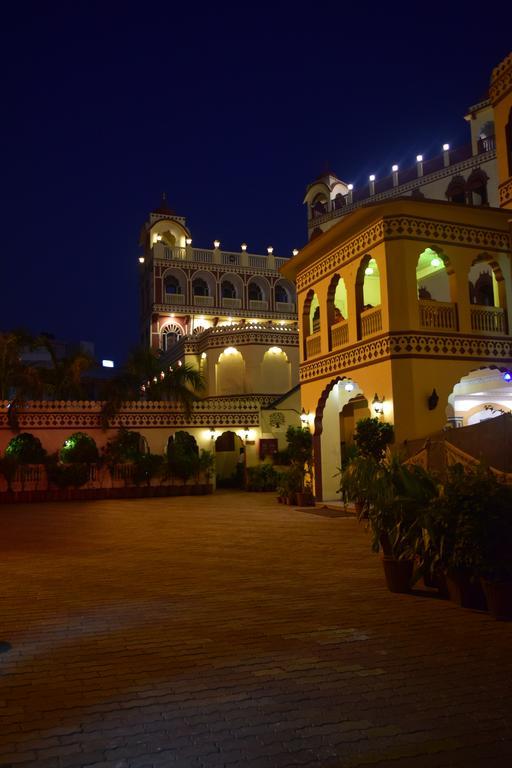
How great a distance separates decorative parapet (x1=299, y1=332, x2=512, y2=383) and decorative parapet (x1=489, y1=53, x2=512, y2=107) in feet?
17.3

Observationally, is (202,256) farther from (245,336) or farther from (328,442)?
(328,442)

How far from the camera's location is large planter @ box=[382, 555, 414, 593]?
717cm

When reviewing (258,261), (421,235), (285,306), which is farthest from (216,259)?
(421,235)

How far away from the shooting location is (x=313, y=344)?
1911 centimetres

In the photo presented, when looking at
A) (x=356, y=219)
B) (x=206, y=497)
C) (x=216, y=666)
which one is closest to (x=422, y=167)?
(x=356, y=219)

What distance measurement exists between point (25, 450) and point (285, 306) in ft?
77.3

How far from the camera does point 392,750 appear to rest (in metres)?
3.45

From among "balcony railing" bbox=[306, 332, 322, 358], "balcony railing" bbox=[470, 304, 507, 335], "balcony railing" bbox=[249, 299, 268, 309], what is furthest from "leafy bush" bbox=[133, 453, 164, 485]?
"balcony railing" bbox=[249, 299, 268, 309]

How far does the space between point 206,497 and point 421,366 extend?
10.1 meters

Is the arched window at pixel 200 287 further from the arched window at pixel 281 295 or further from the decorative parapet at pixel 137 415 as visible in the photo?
the decorative parapet at pixel 137 415

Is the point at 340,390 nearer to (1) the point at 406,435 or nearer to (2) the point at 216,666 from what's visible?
→ (1) the point at 406,435

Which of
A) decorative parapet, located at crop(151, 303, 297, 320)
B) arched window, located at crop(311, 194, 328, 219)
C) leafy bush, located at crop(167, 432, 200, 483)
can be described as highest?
arched window, located at crop(311, 194, 328, 219)

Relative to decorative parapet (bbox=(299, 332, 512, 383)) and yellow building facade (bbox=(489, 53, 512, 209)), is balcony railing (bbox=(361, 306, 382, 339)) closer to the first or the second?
decorative parapet (bbox=(299, 332, 512, 383))

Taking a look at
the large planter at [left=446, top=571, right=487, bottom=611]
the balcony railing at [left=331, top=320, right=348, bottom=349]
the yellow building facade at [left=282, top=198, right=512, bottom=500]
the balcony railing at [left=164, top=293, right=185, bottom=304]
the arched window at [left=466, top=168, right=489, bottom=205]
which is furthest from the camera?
the balcony railing at [left=164, top=293, right=185, bottom=304]
